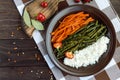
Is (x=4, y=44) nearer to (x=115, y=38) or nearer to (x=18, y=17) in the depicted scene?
(x=18, y=17)

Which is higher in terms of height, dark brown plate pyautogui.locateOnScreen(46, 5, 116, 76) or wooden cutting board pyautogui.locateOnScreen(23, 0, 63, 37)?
wooden cutting board pyautogui.locateOnScreen(23, 0, 63, 37)

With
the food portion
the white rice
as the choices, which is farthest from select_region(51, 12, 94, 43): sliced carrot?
the white rice

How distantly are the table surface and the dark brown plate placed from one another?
0.35 ft

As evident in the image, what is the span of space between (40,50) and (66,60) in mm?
155

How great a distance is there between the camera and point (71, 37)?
5.20 feet

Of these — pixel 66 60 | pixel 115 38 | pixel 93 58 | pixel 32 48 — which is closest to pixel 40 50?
pixel 32 48

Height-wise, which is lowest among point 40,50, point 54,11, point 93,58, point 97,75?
point 97,75

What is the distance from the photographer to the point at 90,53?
1.59m

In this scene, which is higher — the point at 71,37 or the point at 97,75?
the point at 71,37

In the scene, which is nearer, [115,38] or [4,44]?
[115,38]

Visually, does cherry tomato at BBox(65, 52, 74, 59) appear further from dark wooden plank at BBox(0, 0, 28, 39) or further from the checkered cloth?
dark wooden plank at BBox(0, 0, 28, 39)

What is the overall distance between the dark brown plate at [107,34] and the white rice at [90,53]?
3 centimetres

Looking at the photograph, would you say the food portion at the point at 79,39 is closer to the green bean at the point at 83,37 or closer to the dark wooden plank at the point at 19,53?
the green bean at the point at 83,37

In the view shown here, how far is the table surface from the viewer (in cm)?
166
